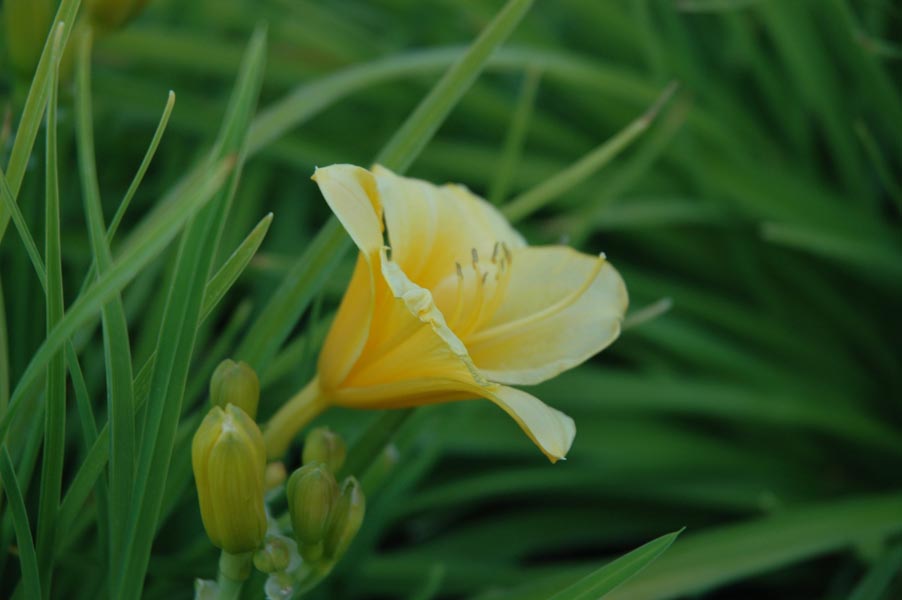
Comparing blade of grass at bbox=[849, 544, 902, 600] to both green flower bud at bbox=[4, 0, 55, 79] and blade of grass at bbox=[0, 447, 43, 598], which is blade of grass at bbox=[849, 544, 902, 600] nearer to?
blade of grass at bbox=[0, 447, 43, 598]

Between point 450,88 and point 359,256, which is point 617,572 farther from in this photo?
point 450,88

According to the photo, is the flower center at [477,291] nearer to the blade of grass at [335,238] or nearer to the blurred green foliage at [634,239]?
the blade of grass at [335,238]

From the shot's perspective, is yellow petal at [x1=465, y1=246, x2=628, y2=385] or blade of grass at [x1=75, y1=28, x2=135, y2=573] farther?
yellow petal at [x1=465, y1=246, x2=628, y2=385]

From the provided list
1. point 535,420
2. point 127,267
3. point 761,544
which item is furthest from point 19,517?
point 761,544

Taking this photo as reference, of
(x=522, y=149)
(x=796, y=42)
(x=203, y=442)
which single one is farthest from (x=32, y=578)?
(x=796, y=42)

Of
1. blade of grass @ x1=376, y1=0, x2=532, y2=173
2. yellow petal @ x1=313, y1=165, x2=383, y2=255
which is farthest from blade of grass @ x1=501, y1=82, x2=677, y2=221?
yellow petal @ x1=313, y1=165, x2=383, y2=255

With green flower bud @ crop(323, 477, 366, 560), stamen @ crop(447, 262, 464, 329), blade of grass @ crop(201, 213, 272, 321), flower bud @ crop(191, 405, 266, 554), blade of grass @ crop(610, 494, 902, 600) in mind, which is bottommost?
blade of grass @ crop(610, 494, 902, 600)

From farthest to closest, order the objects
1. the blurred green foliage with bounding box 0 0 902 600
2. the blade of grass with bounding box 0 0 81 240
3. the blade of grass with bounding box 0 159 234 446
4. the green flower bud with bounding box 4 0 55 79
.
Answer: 1. the blurred green foliage with bounding box 0 0 902 600
2. the green flower bud with bounding box 4 0 55 79
3. the blade of grass with bounding box 0 0 81 240
4. the blade of grass with bounding box 0 159 234 446
